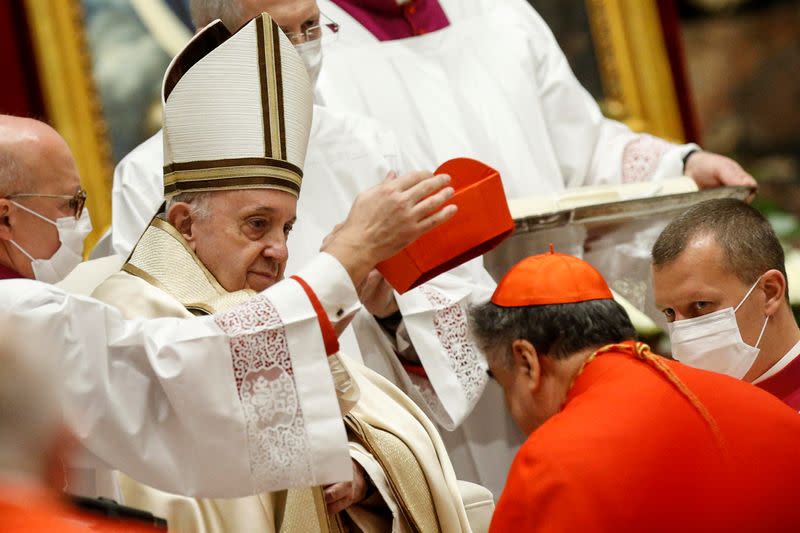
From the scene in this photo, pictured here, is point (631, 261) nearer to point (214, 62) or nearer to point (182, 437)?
point (214, 62)

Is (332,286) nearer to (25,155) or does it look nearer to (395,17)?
(25,155)

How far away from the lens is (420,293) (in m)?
4.18

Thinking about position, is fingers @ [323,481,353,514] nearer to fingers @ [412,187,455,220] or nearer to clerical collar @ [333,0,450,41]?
fingers @ [412,187,455,220]

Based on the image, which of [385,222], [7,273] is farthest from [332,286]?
[7,273]

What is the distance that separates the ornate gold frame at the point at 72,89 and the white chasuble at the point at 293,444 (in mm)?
3157

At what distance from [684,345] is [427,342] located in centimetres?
87

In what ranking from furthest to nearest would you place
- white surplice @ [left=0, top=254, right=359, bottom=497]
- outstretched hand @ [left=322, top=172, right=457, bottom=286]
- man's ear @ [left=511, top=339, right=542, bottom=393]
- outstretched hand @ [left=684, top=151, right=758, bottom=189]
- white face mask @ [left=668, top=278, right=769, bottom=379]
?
1. outstretched hand @ [left=684, top=151, right=758, bottom=189]
2. white face mask @ [left=668, top=278, right=769, bottom=379]
3. man's ear @ [left=511, top=339, right=542, bottom=393]
4. outstretched hand @ [left=322, top=172, right=457, bottom=286]
5. white surplice @ [left=0, top=254, right=359, bottom=497]

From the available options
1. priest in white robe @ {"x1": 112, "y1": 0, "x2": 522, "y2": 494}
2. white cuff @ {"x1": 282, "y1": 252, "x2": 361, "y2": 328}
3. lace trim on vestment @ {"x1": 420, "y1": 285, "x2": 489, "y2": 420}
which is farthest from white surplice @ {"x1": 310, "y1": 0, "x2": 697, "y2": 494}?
white cuff @ {"x1": 282, "y1": 252, "x2": 361, "y2": 328}

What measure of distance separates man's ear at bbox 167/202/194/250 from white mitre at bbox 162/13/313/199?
0.14 feet

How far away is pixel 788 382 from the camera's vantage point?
357cm

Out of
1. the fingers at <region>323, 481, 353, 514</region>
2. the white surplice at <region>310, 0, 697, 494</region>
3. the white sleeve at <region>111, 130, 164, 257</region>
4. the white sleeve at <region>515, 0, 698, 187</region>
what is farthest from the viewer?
the white sleeve at <region>515, 0, 698, 187</region>

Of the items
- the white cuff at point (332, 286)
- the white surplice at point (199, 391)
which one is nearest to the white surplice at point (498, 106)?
the white cuff at point (332, 286)

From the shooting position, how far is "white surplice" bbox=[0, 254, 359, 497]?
2619 millimetres

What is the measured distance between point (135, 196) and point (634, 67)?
3877mm
